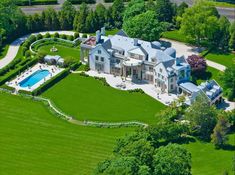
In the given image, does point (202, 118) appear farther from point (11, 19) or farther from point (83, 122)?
point (11, 19)

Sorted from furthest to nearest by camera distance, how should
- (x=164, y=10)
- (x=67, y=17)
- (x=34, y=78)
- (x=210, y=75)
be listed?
(x=67, y=17)
(x=164, y=10)
(x=34, y=78)
(x=210, y=75)

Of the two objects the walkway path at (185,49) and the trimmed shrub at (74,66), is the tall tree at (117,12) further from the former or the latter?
the trimmed shrub at (74,66)

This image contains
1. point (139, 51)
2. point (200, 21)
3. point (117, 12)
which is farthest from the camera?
point (117, 12)

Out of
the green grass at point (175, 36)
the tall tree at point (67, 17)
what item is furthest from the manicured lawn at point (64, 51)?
the green grass at point (175, 36)

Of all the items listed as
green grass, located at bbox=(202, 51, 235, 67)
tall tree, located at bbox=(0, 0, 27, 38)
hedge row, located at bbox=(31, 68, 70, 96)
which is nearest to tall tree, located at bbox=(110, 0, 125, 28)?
tall tree, located at bbox=(0, 0, 27, 38)

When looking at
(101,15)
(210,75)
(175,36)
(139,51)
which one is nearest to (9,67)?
(139,51)

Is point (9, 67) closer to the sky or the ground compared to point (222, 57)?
closer to the ground

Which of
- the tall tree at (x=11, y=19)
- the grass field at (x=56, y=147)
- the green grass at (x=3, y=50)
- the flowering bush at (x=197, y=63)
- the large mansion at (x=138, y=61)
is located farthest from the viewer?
the tall tree at (x=11, y=19)
